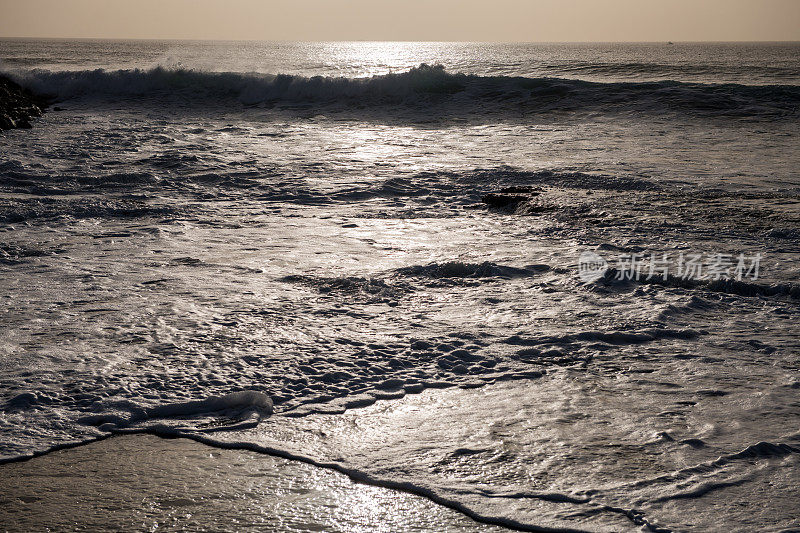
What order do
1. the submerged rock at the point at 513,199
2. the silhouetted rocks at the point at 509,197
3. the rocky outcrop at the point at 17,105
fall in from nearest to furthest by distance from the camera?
1. the submerged rock at the point at 513,199
2. the silhouetted rocks at the point at 509,197
3. the rocky outcrop at the point at 17,105

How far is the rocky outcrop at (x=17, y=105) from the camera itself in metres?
12.7

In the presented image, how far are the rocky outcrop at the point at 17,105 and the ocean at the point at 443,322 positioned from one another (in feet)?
12.2

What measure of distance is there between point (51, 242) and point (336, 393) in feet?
12.1

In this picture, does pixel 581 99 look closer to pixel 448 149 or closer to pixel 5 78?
pixel 448 149

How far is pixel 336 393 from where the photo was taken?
9.58ft

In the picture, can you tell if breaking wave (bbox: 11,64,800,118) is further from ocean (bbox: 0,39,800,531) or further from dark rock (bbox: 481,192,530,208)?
dark rock (bbox: 481,192,530,208)

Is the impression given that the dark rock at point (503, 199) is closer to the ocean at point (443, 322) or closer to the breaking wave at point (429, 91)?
the ocean at point (443, 322)

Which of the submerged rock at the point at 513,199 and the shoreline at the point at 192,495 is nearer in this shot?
the shoreline at the point at 192,495

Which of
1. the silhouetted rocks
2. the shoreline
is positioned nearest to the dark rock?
the silhouetted rocks

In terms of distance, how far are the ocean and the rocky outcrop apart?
373 cm

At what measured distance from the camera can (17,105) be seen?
48.2 ft

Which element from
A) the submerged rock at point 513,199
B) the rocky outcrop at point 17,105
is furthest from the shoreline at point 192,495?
the rocky outcrop at point 17,105

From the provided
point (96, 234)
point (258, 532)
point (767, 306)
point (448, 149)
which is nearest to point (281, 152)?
point (448, 149)

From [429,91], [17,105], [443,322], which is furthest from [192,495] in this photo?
[429,91]
